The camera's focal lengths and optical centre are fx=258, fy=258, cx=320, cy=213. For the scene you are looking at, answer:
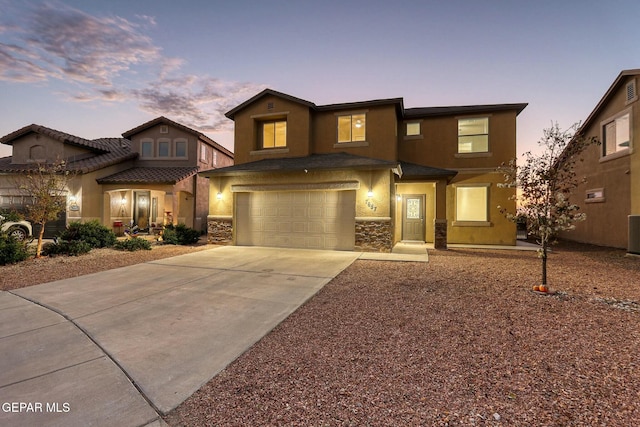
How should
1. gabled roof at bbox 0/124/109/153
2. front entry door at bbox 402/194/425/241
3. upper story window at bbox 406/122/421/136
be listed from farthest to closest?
1. gabled roof at bbox 0/124/109/153
2. upper story window at bbox 406/122/421/136
3. front entry door at bbox 402/194/425/241

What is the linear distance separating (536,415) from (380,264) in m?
6.42

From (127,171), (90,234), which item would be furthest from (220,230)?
(127,171)

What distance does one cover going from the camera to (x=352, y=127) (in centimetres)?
1357

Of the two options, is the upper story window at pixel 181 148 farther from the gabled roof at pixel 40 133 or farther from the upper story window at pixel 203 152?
the gabled roof at pixel 40 133

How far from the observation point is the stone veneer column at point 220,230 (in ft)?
41.7

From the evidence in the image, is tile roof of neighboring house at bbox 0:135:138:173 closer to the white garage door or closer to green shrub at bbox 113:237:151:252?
green shrub at bbox 113:237:151:252

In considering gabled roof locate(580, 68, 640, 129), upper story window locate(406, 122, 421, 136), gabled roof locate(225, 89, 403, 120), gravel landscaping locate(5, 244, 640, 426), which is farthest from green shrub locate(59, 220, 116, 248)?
gabled roof locate(580, 68, 640, 129)

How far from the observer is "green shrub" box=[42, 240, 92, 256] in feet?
31.5

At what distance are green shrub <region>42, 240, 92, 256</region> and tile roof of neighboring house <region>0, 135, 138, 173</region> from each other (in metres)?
5.90

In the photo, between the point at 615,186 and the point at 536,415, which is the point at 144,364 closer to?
the point at 536,415

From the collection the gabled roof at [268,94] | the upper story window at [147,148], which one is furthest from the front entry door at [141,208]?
the gabled roof at [268,94]

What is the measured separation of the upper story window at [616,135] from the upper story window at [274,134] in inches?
663

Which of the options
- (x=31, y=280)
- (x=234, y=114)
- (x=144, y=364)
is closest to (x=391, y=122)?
(x=234, y=114)

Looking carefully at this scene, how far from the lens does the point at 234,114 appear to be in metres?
14.7
